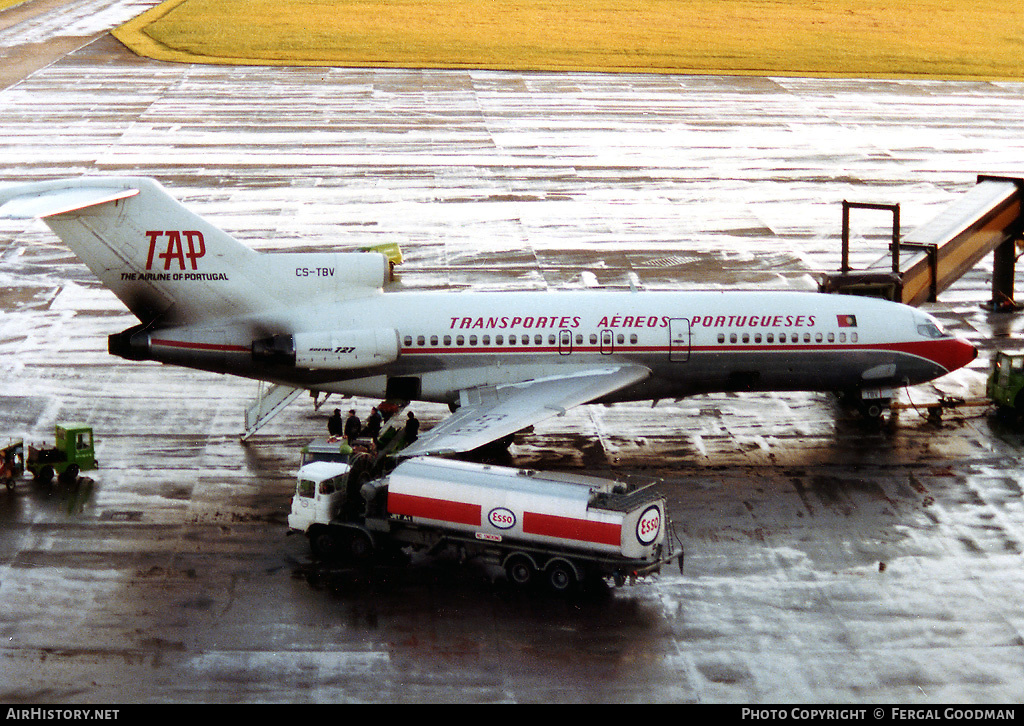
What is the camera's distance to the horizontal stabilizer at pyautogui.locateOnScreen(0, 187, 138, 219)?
28156 millimetres

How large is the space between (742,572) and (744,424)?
31.7ft

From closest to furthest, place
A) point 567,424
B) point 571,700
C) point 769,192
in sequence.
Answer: point 571,700 < point 567,424 < point 769,192

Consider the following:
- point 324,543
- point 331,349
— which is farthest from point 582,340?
point 324,543

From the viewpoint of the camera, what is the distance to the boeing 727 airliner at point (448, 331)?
31.1 metres

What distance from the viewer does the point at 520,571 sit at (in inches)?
1005

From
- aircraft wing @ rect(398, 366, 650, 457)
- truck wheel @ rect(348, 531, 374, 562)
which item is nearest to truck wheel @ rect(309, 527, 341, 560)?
truck wheel @ rect(348, 531, 374, 562)

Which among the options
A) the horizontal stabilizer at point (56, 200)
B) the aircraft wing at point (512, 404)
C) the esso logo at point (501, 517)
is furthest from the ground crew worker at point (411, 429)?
the horizontal stabilizer at point (56, 200)

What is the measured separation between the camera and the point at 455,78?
302 feet

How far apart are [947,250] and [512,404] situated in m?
18.5

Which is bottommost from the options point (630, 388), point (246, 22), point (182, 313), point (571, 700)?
point (571, 700)

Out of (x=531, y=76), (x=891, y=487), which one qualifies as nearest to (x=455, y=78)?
(x=531, y=76)

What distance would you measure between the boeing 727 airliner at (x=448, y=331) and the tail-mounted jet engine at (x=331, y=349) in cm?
4

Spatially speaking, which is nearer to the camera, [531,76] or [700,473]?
[700,473]

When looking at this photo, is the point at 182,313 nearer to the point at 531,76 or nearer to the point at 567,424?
the point at 567,424
